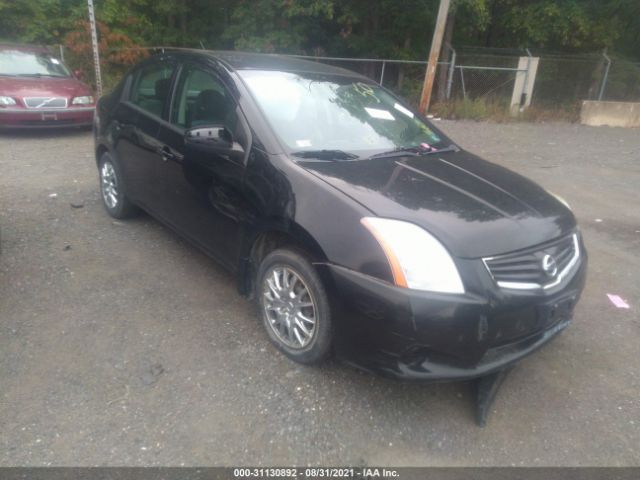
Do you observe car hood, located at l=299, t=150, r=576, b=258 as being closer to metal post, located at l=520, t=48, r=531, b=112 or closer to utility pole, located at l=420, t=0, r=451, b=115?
utility pole, located at l=420, t=0, r=451, b=115

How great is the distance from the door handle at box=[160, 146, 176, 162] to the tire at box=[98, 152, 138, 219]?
3.36 ft

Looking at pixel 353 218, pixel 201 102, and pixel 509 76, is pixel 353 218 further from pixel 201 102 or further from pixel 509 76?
pixel 509 76

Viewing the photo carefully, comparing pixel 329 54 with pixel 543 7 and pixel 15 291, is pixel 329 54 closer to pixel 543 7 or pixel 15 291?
pixel 543 7

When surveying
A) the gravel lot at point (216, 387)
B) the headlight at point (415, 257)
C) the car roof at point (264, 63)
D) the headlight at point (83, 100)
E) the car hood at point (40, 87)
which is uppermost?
the car roof at point (264, 63)

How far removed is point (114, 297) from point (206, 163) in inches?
48.5

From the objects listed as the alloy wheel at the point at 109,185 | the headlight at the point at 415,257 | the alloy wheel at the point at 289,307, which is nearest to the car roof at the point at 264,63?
the alloy wheel at the point at 109,185

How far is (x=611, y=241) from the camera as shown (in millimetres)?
5223

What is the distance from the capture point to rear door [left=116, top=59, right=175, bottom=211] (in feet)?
13.3

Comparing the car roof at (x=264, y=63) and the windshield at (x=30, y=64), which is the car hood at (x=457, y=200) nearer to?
the car roof at (x=264, y=63)

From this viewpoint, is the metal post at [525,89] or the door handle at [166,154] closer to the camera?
the door handle at [166,154]

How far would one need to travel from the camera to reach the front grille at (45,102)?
830cm

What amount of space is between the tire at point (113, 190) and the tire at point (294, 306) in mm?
2336

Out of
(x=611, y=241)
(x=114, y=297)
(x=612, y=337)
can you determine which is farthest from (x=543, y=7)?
(x=114, y=297)

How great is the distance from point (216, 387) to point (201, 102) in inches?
81.9
